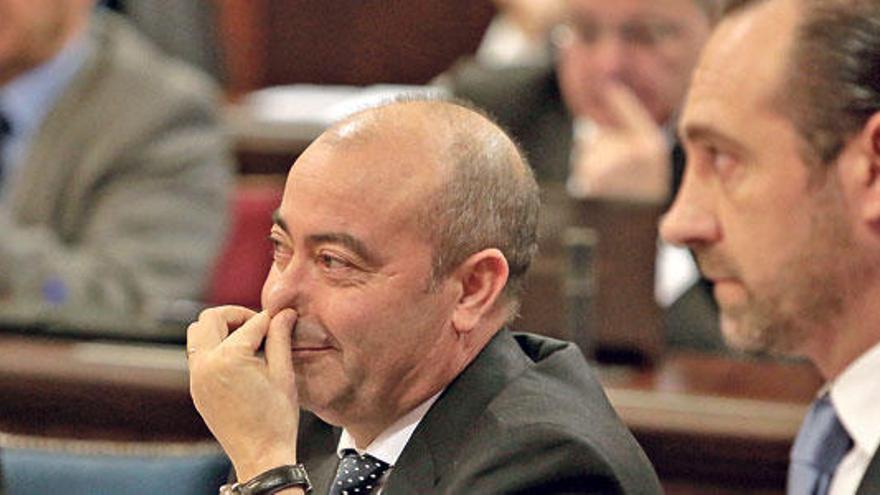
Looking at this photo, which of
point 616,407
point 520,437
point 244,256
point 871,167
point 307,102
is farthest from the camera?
point 307,102

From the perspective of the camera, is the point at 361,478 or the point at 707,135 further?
the point at 707,135

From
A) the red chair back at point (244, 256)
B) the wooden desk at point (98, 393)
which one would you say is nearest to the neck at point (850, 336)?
the wooden desk at point (98, 393)

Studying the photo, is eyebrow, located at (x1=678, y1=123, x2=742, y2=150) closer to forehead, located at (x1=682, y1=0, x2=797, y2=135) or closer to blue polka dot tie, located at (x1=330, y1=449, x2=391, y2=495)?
forehead, located at (x1=682, y1=0, x2=797, y2=135)

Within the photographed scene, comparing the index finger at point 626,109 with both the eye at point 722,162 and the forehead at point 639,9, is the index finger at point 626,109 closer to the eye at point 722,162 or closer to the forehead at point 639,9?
the forehead at point 639,9

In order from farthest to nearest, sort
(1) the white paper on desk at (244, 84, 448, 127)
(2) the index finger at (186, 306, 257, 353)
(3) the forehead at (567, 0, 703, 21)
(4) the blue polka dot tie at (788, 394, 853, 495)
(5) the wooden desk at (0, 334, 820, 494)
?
(1) the white paper on desk at (244, 84, 448, 127) < (3) the forehead at (567, 0, 703, 21) < (5) the wooden desk at (0, 334, 820, 494) < (4) the blue polka dot tie at (788, 394, 853, 495) < (2) the index finger at (186, 306, 257, 353)

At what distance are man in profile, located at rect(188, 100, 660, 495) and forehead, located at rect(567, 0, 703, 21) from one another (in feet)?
9.24

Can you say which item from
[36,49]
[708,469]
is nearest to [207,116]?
[36,49]

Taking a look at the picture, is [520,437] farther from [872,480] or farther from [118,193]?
[118,193]

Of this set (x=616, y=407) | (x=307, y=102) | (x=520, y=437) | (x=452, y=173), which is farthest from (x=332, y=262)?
(x=307, y=102)

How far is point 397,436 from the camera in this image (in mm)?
1817

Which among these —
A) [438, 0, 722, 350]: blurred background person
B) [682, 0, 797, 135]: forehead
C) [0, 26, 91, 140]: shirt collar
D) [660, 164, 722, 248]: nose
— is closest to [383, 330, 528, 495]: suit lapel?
[660, 164, 722, 248]: nose

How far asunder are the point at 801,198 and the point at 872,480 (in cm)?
34

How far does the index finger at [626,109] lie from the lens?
4.67 meters

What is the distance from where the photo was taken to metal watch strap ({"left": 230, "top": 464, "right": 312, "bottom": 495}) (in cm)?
173
